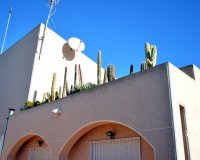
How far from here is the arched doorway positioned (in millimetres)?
11449

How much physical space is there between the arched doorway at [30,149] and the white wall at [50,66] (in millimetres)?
3115

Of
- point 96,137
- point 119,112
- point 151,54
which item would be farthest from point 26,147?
point 151,54

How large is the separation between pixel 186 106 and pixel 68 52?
12691 mm

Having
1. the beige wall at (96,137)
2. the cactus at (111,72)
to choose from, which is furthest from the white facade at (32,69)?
the cactus at (111,72)

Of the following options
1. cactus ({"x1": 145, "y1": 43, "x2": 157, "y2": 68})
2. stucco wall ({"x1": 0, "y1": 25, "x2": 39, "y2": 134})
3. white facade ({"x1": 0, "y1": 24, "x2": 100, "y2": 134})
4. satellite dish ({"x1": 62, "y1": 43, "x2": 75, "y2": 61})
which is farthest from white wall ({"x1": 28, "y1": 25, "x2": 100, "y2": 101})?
cactus ({"x1": 145, "y1": 43, "x2": 157, "y2": 68})

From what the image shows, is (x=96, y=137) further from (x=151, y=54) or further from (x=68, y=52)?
(x=68, y=52)

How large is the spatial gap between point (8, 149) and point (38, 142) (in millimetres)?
2392

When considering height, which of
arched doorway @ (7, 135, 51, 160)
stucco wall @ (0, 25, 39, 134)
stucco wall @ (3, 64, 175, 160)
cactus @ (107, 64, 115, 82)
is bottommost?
arched doorway @ (7, 135, 51, 160)

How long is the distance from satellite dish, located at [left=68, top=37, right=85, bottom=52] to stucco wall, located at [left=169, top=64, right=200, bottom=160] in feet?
36.5

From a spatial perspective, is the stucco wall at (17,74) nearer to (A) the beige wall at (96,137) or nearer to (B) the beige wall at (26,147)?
(B) the beige wall at (26,147)

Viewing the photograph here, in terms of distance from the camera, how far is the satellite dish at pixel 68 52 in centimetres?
1796

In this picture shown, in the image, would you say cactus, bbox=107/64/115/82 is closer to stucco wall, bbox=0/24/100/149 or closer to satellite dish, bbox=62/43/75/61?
stucco wall, bbox=0/24/100/149

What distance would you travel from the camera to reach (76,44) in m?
17.7

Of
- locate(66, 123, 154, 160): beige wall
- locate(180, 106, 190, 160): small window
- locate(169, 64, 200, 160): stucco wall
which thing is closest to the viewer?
locate(169, 64, 200, 160): stucco wall
